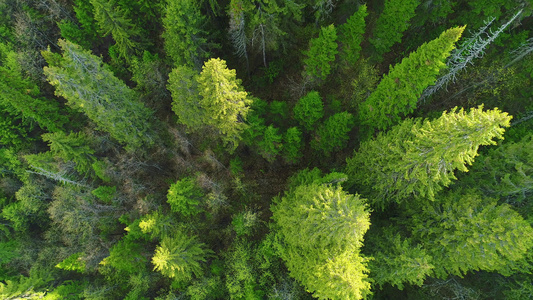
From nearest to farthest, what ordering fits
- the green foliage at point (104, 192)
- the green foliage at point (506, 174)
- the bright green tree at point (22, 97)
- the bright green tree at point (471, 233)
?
the bright green tree at point (471, 233) < the green foliage at point (506, 174) < the green foliage at point (104, 192) < the bright green tree at point (22, 97)

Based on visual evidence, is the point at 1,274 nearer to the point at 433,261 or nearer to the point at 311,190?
the point at 311,190

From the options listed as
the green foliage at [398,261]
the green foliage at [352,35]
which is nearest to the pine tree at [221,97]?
the green foliage at [352,35]

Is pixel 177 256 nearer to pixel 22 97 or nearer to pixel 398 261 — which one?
pixel 398 261

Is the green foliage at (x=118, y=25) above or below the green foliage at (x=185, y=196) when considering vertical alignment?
above

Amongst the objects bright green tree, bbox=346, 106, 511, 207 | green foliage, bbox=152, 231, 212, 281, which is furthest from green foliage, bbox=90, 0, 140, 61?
bright green tree, bbox=346, 106, 511, 207

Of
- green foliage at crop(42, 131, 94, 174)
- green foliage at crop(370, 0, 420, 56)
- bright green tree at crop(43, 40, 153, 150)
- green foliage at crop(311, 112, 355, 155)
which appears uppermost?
green foliage at crop(370, 0, 420, 56)

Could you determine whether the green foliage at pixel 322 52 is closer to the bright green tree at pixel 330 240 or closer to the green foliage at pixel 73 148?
the bright green tree at pixel 330 240

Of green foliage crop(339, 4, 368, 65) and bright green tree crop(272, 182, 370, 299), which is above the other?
green foliage crop(339, 4, 368, 65)

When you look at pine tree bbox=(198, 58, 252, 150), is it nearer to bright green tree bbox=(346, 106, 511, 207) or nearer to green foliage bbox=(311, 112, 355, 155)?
green foliage bbox=(311, 112, 355, 155)
